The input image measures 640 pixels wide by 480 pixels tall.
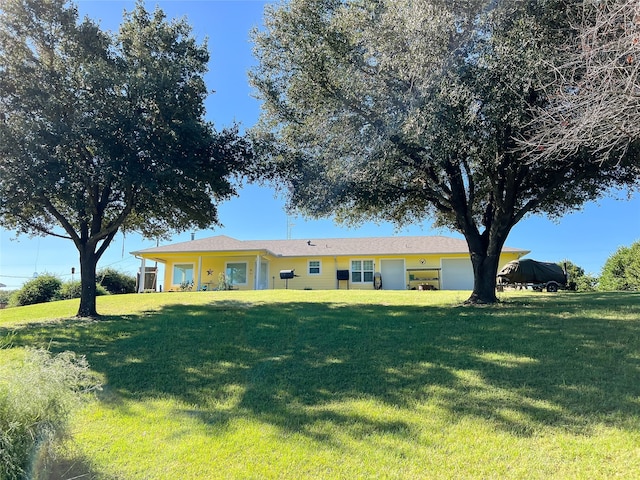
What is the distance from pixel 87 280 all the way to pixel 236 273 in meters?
14.1

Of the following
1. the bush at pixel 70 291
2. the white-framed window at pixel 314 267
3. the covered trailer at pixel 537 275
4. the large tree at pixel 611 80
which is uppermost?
the large tree at pixel 611 80

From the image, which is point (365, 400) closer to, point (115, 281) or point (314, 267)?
point (314, 267)

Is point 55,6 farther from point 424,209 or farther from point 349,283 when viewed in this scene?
point 349,283

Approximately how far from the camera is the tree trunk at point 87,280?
11.9 metres

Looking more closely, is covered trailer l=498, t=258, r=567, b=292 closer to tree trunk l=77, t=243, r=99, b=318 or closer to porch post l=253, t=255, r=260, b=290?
porch post l=253, t=255, r=260, b=290

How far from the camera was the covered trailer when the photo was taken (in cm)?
1983

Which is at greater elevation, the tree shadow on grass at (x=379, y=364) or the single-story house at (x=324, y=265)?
the single-story house at (x=324, y=265)

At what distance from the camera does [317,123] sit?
1070 cm

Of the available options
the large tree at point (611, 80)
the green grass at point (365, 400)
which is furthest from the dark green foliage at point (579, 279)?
the large tree at point (611, 80)

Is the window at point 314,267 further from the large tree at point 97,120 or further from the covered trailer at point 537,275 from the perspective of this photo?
the large tree at point 97,120

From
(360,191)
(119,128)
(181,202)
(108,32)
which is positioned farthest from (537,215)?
(108,32)

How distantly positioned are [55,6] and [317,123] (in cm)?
742

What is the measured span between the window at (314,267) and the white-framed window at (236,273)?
4.01 metres

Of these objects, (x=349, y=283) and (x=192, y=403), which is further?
(x=349, y=283)
